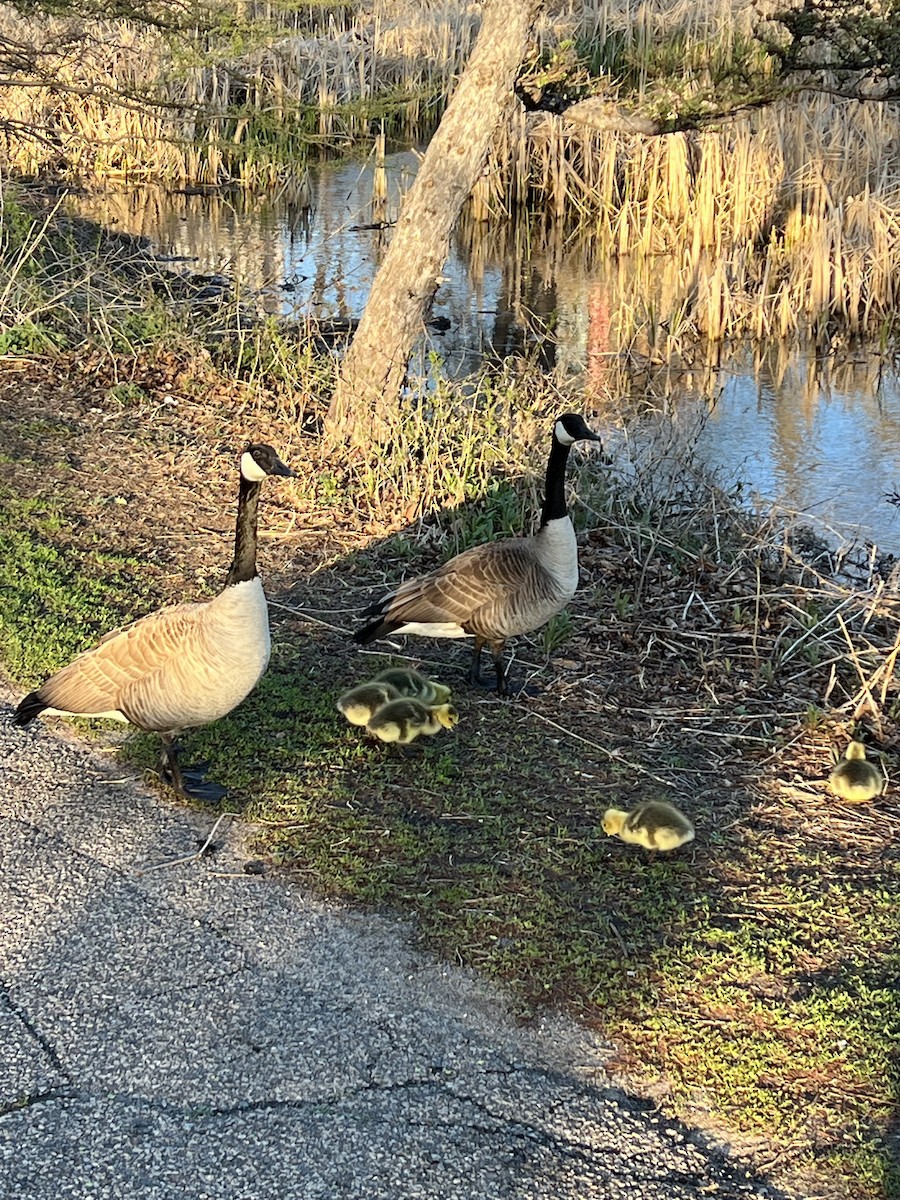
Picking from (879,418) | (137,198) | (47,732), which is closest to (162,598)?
(47,732)

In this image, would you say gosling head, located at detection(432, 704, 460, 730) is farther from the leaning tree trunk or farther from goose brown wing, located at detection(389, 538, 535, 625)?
the leaning tree trunk

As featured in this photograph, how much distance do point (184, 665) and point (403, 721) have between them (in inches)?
34.9

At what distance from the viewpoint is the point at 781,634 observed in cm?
629

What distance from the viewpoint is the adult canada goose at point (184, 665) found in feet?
14.7

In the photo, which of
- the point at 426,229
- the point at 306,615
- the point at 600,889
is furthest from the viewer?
the point at 426,229

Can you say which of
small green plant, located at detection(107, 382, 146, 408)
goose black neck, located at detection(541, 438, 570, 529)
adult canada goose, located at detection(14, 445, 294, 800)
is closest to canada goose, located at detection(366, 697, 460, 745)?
adult canada goose, located at detection(14, 445, 294, 800)

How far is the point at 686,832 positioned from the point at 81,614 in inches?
126

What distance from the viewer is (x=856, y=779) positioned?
493 centimetres

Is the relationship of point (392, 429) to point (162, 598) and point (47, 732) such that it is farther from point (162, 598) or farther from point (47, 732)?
point (47, 732)

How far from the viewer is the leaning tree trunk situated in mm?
8094

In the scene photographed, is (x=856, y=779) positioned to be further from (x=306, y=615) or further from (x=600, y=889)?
(x=306, y=615)

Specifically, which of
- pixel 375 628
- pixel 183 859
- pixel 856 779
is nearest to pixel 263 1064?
pixel 183 859

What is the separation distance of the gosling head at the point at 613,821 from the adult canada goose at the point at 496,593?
1.29 meters

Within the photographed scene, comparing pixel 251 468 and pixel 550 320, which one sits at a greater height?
pixel 251 468
